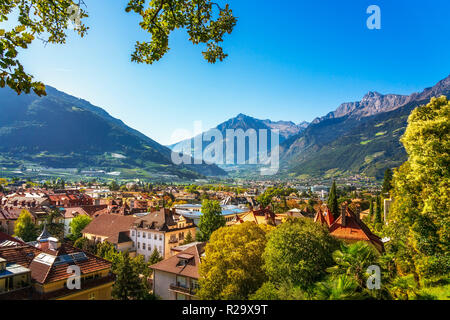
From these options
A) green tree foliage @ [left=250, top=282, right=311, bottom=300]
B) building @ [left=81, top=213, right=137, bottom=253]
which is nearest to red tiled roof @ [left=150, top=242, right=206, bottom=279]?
green tree foliage @ [left=250, top=282, right=311, bottom=300]

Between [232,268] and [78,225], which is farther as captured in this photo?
[78,225]

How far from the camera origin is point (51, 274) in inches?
687

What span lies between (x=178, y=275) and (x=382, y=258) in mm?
15827

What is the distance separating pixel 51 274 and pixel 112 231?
2730 cm

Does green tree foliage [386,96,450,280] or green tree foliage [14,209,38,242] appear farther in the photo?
green tree foliage [14,209,38,242]

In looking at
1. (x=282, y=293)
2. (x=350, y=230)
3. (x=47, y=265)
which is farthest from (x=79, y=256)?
(x=350, y=230)

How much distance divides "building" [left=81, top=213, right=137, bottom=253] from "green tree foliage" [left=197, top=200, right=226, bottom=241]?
39.3 ft

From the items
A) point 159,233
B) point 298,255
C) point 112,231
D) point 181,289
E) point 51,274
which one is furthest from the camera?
point 112,231

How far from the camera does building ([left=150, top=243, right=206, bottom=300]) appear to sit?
890 inches

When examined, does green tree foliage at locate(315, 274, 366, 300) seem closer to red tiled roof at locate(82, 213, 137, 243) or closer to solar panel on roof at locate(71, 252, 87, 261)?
solar panel on roof at locate(71, 252, 87, 261)

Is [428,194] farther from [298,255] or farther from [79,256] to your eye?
[79,256]
